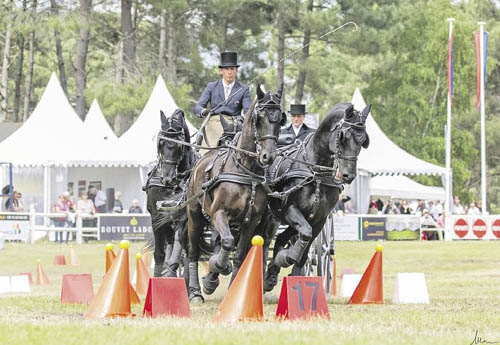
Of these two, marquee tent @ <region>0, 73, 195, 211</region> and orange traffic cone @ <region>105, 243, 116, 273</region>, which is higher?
marquee tent @ <region>0, 73, 195, 211</region>

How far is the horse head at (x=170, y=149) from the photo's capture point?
12781 mm

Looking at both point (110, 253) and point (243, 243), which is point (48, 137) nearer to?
point (110, 253)

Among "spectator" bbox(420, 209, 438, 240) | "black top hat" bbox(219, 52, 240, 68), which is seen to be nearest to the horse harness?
"black top hat" bbox(219, 52, 240, 68)

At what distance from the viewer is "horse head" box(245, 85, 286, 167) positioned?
10750 millimetres

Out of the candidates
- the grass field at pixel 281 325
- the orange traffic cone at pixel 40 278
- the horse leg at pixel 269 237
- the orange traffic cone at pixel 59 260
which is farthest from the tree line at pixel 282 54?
the horse leg at pixel 269 237

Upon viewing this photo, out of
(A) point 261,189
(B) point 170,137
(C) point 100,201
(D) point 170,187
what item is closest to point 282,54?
(C) point 100,201

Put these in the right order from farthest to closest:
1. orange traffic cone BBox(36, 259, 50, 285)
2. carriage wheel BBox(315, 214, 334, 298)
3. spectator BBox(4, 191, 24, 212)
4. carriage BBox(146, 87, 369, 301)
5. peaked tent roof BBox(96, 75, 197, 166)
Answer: peaked tent roof BBox(96, 75, 197, 166), spectator BBox(4, 191, 24, 212), orange traffic cone BBox(36, 259, 50, 285), carriage wheel BBox(315, 214, 334, 298), carriage BBox(146, 87, 369, 301)

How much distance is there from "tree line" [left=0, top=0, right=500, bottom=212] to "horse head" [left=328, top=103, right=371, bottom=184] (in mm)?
27913

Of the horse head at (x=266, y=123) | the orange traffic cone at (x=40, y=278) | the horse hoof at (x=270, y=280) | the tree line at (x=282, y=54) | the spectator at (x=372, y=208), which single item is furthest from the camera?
the tree line at (x=282, y=54)

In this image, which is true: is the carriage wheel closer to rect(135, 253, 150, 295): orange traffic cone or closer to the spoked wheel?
the spoked wheel

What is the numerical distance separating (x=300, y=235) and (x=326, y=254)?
2864 mm

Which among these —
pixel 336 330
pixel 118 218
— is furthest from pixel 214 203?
pixel 118 218

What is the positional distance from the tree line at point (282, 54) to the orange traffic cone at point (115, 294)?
29009mm

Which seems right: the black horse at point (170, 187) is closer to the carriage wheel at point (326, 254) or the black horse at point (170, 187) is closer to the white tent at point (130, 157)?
the carriage wheel at point (326, 254)
